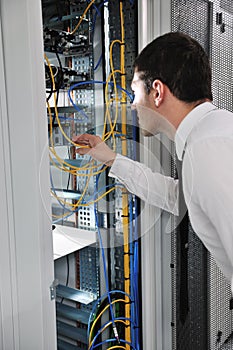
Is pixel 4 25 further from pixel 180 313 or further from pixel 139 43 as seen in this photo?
pixel 180 313

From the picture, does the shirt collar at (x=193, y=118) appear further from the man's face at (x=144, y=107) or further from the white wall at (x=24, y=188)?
the white wall at (x=24, y=188)

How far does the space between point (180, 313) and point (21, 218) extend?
3.23ft

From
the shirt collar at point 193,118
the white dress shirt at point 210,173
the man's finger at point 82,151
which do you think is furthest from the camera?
the man's finger at point 82,151

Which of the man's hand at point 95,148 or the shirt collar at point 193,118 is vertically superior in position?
the shirt collar at point 193,118

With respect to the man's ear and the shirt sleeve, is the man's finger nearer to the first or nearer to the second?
the shirt sleeve

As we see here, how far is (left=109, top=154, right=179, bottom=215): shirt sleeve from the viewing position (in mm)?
1614

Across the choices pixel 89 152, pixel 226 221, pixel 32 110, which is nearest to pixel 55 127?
pixel 89 152

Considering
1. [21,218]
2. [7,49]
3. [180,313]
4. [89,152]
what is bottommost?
[180,313]

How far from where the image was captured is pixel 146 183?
164 cm

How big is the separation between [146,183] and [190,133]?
0.42 m

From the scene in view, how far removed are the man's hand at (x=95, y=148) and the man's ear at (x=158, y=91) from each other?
33 cm

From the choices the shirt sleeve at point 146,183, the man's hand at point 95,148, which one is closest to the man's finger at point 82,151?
the man's hand at point 95,148

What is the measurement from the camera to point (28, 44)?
43.5 inches

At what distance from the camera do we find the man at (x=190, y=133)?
1135mm
